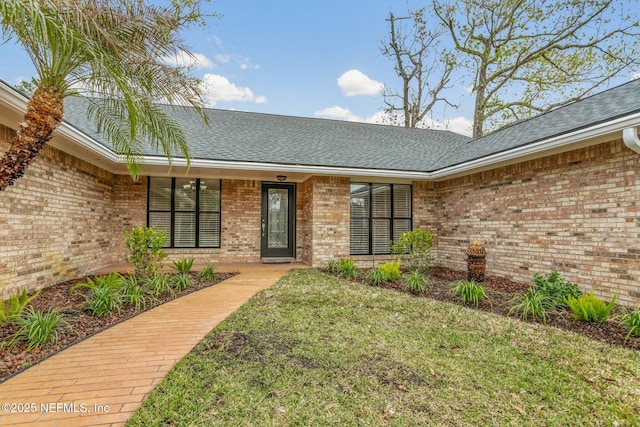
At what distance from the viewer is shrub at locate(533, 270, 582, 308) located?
471cm

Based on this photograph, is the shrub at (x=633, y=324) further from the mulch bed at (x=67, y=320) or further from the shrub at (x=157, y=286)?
the shrub at (x=157, y=286)

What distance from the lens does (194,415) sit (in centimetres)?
216

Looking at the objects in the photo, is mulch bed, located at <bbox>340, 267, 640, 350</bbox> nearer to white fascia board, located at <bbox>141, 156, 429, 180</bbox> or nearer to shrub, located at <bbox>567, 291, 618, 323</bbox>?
shrub, located at <bbox>567, 291, 618, 323</bbox>

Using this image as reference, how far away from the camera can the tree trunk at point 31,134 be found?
9.53ft

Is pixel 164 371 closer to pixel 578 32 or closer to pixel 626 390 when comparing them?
pixel 626 390

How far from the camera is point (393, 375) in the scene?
277 cm

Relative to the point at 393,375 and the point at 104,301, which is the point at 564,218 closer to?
the point at 393,375

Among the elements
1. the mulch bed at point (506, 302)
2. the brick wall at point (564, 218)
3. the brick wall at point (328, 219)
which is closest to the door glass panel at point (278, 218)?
the brick wall at point (328, 219)

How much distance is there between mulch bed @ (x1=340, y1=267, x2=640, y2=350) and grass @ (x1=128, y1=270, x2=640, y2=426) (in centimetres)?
34

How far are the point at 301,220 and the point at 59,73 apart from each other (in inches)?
272

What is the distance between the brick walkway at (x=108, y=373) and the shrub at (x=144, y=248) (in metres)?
1.65

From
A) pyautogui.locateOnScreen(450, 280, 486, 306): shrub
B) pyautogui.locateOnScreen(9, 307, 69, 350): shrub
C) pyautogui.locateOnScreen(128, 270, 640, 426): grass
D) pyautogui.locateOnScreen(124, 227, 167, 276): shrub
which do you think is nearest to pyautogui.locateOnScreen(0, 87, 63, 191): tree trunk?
pyautogui.locateOnScreen(9, 307, 69, 350): shrub

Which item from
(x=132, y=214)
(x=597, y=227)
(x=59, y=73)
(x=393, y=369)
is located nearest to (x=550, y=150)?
(x=597, y=227)

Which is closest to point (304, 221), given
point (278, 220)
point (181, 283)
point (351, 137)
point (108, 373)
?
point (278, 220)
